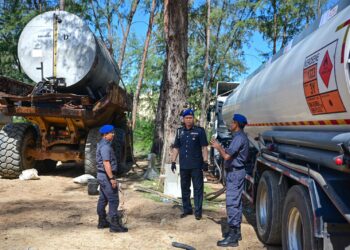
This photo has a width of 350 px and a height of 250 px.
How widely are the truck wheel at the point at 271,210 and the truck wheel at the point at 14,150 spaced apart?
625cm

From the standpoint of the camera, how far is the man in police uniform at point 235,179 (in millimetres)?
5691


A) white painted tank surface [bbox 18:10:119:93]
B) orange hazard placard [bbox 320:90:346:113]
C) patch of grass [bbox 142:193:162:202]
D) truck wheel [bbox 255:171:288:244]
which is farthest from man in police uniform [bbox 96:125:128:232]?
white painted tank surface [bbox 18:10:119:93]

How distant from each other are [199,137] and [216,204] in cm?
177

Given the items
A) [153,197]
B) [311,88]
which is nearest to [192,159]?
[153,197]

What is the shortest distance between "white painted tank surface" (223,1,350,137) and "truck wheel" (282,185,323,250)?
27.6 inches

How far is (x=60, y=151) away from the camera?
1036cm

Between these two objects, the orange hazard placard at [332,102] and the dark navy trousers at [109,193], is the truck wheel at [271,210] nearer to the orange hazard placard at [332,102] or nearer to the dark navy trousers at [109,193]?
the orange hazard placard at [332,102]

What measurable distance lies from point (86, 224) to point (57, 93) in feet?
13.2

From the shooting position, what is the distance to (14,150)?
392 inches

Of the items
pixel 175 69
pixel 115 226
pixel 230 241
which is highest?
pixel 175 69

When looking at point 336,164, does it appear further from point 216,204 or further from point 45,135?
point 45,135

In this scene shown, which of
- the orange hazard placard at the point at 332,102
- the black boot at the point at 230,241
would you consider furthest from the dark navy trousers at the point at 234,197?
the orange hazard placard at the point at 332,102

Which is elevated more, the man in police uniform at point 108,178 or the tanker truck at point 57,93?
the tanker truck at point 57,93

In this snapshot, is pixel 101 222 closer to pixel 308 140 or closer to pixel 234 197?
pixel 234 197
